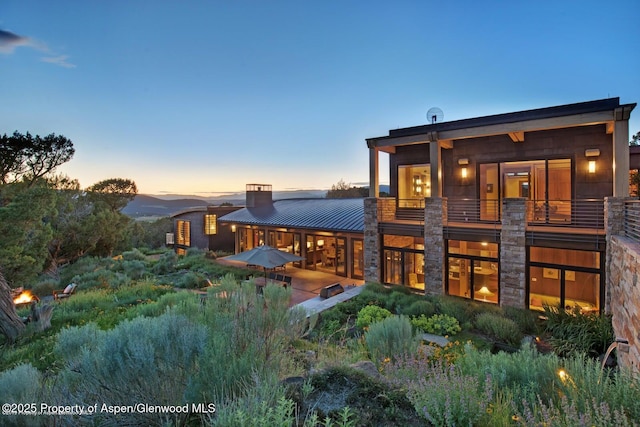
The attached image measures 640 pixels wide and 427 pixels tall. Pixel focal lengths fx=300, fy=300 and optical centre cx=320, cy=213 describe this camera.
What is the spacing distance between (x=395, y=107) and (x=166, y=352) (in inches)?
815

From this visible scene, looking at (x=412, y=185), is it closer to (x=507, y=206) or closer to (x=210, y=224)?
(x=507, y=206)

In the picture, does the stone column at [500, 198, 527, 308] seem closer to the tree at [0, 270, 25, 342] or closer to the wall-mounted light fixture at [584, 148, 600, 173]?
the wall-mounted light fixture at [584, 148, 600, 173]

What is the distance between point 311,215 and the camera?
60.6 ft

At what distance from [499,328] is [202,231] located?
2161 centimetres

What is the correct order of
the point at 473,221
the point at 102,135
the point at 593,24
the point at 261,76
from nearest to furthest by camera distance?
the point at 473,221, the point at 593,24, the point at 261,76, the point at 102,135

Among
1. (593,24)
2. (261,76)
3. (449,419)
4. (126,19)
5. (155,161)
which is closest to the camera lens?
(449,419)

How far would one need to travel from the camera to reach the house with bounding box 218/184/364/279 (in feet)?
50.4

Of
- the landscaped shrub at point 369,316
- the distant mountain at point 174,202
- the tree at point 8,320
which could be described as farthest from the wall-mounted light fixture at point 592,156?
the distant mountain at point 174,202

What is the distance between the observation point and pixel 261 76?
1659cm

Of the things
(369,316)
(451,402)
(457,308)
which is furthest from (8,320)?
(457,308)

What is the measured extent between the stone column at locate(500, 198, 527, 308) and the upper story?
0.93 metres

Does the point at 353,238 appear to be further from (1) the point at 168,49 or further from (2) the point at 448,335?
(1) the point at 168,49

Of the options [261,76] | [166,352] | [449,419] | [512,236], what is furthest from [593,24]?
A: [166,352]

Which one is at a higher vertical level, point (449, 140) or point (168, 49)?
point (168, 49)
